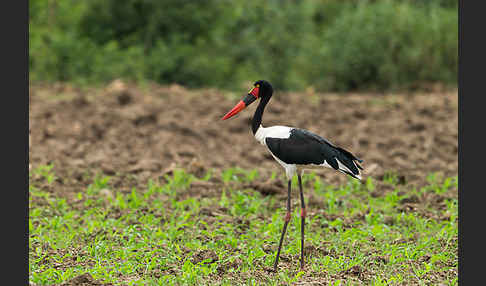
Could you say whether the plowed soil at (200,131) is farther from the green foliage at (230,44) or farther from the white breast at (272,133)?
the white breast at (272,133)

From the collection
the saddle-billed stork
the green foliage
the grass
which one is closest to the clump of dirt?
the grass

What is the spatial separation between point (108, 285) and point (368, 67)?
12155mm

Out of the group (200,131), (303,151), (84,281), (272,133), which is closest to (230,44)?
(200,131)

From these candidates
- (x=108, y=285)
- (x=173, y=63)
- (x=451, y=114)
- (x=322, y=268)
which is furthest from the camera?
(x=173, y=63)

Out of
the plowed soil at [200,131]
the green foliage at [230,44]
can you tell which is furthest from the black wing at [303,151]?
the green foliage at [230,44]

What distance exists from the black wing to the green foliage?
9.98m

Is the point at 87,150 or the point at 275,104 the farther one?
the point at 275,104

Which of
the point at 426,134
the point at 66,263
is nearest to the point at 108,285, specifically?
Answer: the point at 66,263

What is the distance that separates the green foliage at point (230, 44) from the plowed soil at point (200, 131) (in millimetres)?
1109

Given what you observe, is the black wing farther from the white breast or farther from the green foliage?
the green foliage

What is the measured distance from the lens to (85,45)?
48.5ft

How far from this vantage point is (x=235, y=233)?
5.79 meters

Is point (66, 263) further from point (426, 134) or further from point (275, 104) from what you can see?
point (275, 104)

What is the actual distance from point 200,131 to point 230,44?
6.17 meters
